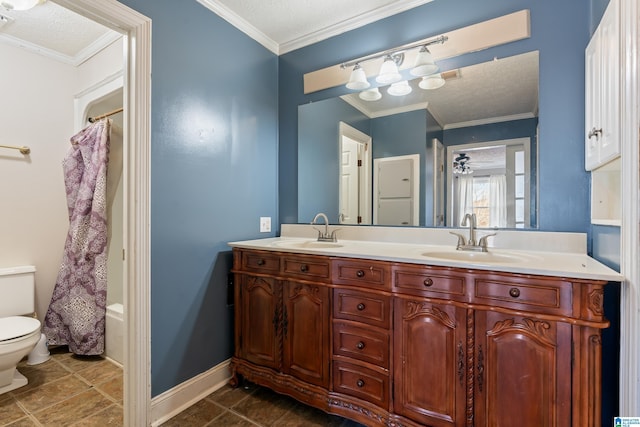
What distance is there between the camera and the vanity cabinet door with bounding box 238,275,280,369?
69.8 inches

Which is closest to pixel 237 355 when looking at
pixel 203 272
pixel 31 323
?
pixel 203 272

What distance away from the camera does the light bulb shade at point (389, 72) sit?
1924 mm

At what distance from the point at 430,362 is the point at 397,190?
108cm

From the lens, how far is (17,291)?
2229 millimetres

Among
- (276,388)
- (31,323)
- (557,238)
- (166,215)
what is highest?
(166,215)

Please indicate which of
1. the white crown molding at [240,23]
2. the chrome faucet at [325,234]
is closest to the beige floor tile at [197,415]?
the chrome faucet at [325,234]

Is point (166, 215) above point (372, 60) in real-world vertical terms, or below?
below

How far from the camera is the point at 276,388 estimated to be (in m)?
1.74

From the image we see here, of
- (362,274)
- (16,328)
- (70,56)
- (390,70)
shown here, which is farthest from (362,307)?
(70,56)

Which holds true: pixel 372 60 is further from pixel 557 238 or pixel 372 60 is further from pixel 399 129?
pixel 557 238

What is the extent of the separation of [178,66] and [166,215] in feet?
2.85

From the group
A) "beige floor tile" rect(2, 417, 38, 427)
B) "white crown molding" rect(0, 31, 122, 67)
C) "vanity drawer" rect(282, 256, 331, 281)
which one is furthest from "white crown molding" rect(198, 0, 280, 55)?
"beige floor tile" rect(2, 417, 38, 427)

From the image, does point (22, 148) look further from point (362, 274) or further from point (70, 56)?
point (362, 274)

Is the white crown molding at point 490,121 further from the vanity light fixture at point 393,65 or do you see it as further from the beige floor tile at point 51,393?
the beige floor tile at point 51,393
